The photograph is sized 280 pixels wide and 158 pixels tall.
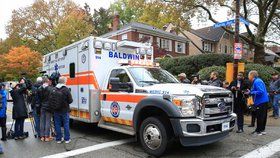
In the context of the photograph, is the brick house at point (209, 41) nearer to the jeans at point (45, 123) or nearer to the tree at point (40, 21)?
the tree at point (40, 21)

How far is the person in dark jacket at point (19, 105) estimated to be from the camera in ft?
27.9

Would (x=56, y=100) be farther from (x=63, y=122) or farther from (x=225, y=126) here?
(x=225, y=126)

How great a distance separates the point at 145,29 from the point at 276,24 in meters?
15.5

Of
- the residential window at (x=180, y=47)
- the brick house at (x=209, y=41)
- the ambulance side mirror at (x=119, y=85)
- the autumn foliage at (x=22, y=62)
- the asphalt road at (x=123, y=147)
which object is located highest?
the brick house at (x=209, y=41)

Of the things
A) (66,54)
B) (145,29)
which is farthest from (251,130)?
(145,29)

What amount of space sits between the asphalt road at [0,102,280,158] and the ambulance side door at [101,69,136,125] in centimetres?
66

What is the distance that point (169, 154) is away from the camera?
6812 millimetres

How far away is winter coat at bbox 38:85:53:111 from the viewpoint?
8.39 metres

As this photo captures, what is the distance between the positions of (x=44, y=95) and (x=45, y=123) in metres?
0.75

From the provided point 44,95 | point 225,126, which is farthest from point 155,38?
point 225,126

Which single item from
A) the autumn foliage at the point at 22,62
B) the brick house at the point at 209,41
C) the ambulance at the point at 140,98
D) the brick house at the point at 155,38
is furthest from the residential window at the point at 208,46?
the ambulance at the point at 140,98

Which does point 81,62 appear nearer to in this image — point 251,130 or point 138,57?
point 138,57

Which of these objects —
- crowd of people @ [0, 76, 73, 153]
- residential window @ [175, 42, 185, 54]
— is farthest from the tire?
residential window @ [175, 42, 185, 54]

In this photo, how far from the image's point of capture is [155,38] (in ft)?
132
